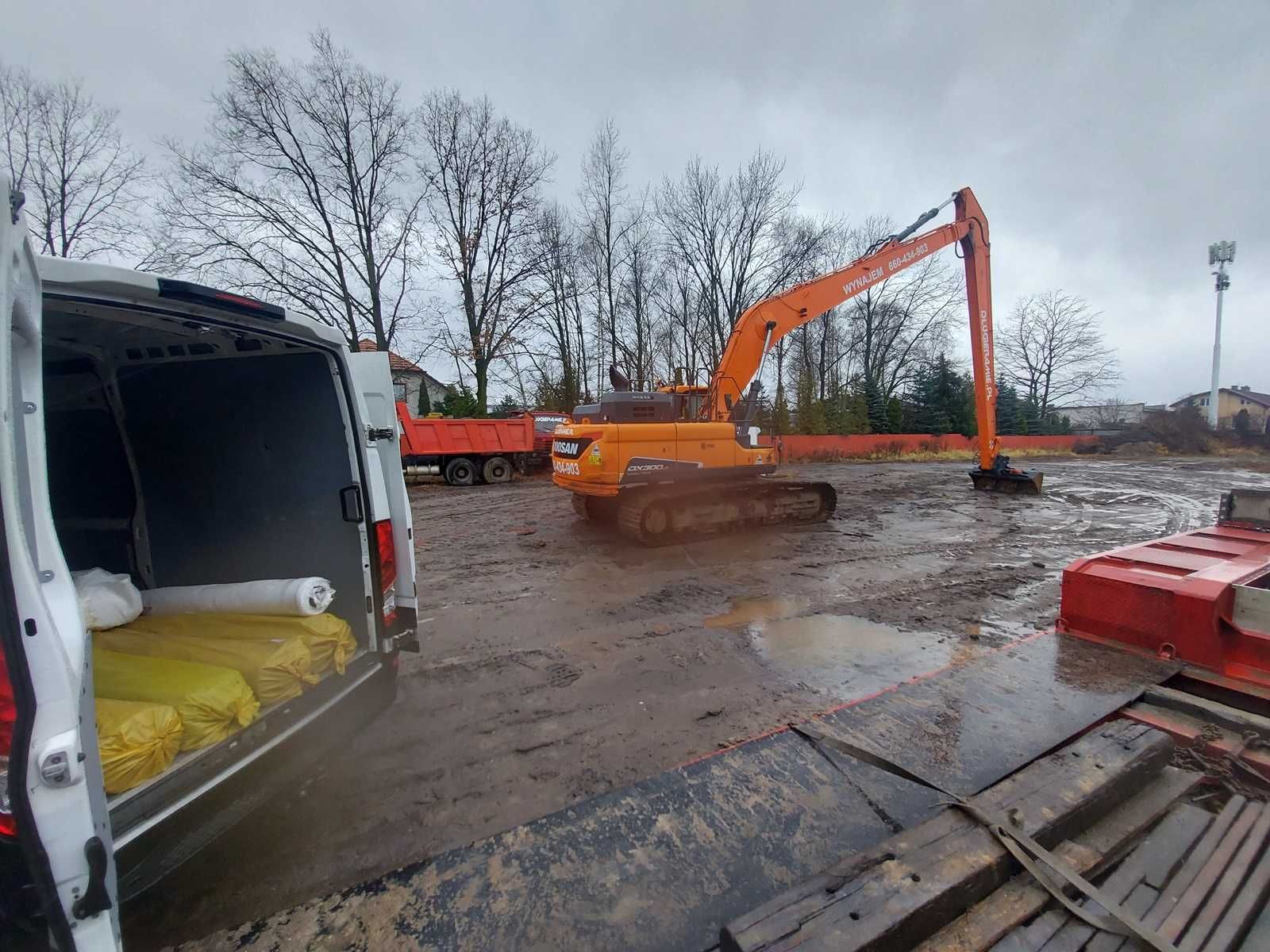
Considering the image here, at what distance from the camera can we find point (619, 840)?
199 centimetres

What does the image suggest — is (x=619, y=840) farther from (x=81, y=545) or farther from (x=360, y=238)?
(x=360, y=238)

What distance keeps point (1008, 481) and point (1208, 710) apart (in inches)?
505

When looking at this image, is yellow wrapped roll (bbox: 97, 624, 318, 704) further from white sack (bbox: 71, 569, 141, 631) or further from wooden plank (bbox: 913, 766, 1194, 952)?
wooden plank (bbox: 913, 766, 1194, 952)

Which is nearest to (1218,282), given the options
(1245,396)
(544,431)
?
(1245,396)

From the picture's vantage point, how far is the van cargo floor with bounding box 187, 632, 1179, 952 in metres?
1.74

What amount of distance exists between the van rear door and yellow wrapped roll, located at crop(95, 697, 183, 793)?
49 centimetres

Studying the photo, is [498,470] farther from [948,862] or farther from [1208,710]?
[948,862]

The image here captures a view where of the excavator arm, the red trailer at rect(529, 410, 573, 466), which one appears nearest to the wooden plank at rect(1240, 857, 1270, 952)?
the excavator arm

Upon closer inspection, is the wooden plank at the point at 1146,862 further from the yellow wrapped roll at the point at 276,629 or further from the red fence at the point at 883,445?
the red fence at the point at 883,445

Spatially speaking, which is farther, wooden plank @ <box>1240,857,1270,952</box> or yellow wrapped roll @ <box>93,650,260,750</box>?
yellow wrapped roll @ <box>93,650,260,750</box>

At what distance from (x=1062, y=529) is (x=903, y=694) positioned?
851 centimetres

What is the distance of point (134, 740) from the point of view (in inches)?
69.7

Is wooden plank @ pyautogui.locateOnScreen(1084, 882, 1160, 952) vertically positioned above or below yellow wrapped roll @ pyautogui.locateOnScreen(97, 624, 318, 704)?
below

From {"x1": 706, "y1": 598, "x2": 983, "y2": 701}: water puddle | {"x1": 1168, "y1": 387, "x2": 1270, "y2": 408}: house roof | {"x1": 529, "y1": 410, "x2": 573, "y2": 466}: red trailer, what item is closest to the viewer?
{"x1": 706, "y1": 598, "x2": 983, "y2": 701}: water puddle
